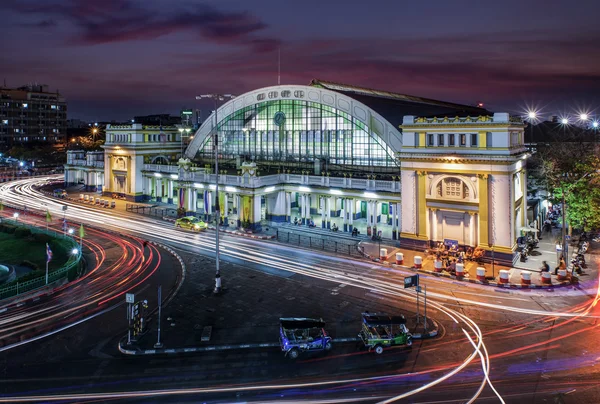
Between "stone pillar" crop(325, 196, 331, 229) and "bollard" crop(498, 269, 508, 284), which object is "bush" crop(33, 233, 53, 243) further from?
"bollard" crop(498, 269, 508, 284)

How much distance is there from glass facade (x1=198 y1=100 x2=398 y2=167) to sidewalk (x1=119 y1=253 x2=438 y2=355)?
2935cm

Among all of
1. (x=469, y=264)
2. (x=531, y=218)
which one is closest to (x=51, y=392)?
(x=469, y=264)

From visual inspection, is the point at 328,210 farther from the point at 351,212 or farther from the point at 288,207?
the point at 288,207

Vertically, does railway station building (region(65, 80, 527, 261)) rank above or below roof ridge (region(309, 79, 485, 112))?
below

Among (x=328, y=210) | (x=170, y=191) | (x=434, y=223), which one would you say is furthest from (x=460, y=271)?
(x=170, y=191)

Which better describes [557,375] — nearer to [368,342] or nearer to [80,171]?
[368,342]

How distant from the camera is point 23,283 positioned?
30844 millimetres

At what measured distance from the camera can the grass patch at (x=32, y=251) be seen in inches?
1613

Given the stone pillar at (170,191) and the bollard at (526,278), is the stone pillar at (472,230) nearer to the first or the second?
the bollard at (526,278)

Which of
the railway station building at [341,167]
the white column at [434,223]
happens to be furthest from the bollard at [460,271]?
the white column at [434,223]

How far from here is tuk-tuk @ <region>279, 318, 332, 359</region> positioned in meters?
22.5

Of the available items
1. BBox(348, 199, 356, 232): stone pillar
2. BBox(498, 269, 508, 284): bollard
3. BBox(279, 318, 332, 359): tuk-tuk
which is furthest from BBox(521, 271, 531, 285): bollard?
BBox(348, 199, 356, 232): stone pillar

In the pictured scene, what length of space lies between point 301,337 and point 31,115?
671 ft

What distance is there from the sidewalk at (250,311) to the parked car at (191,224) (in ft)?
58.5
